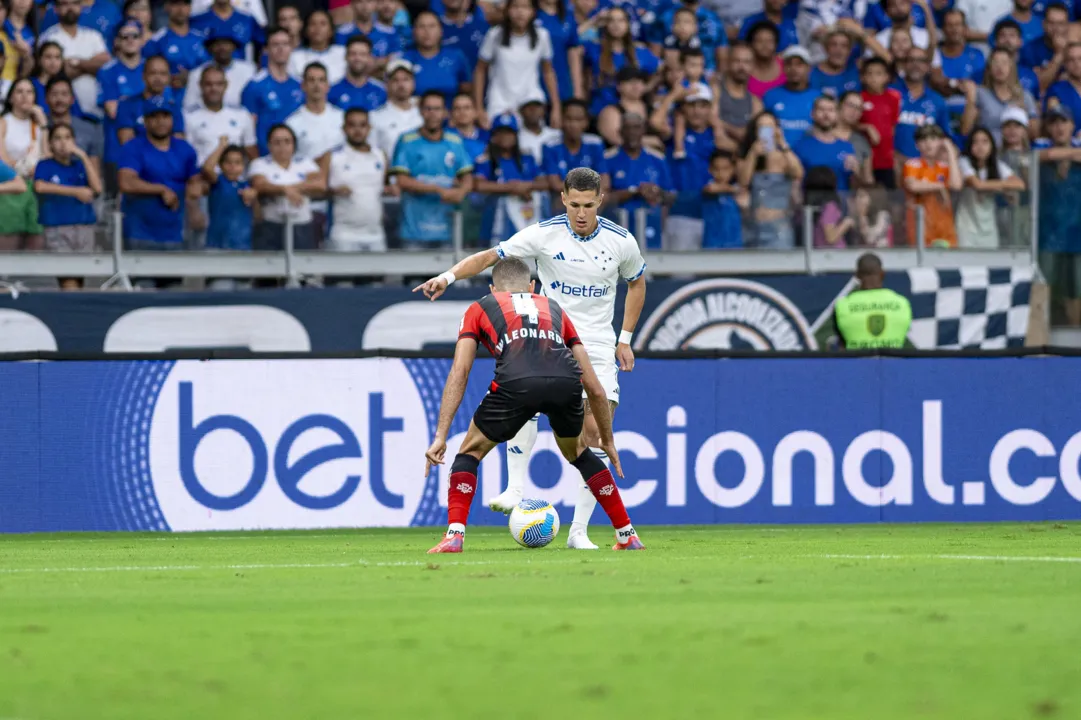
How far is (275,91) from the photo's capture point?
56.3 ft

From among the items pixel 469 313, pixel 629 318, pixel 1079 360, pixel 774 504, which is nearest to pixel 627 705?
pixel 469 313

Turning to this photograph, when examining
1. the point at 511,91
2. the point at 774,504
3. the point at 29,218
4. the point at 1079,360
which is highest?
the point at 511,91

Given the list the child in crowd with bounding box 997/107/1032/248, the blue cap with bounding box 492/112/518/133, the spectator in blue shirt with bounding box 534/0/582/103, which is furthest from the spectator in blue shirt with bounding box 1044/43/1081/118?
the blue cap with bounding box 492/112/518/133

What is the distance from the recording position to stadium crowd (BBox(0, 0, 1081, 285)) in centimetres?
1605

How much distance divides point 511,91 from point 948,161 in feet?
14.8

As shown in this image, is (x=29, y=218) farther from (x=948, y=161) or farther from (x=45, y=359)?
(x=948, y=161)

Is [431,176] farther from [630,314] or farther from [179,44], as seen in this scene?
[630,314]

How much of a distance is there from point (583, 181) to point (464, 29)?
26.9 feet

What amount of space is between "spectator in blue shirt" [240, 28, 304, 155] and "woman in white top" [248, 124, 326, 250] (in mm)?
641

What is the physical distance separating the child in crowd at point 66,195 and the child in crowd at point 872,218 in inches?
283

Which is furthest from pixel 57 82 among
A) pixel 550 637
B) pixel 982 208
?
pixel 550 637

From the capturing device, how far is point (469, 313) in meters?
9.95

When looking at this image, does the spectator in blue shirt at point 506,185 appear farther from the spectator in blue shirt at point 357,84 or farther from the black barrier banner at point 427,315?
the spectator in blue shirt at point 357,84

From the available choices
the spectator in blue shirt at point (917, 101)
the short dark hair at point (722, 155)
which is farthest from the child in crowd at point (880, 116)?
the short dark hair at point (722, 155)
